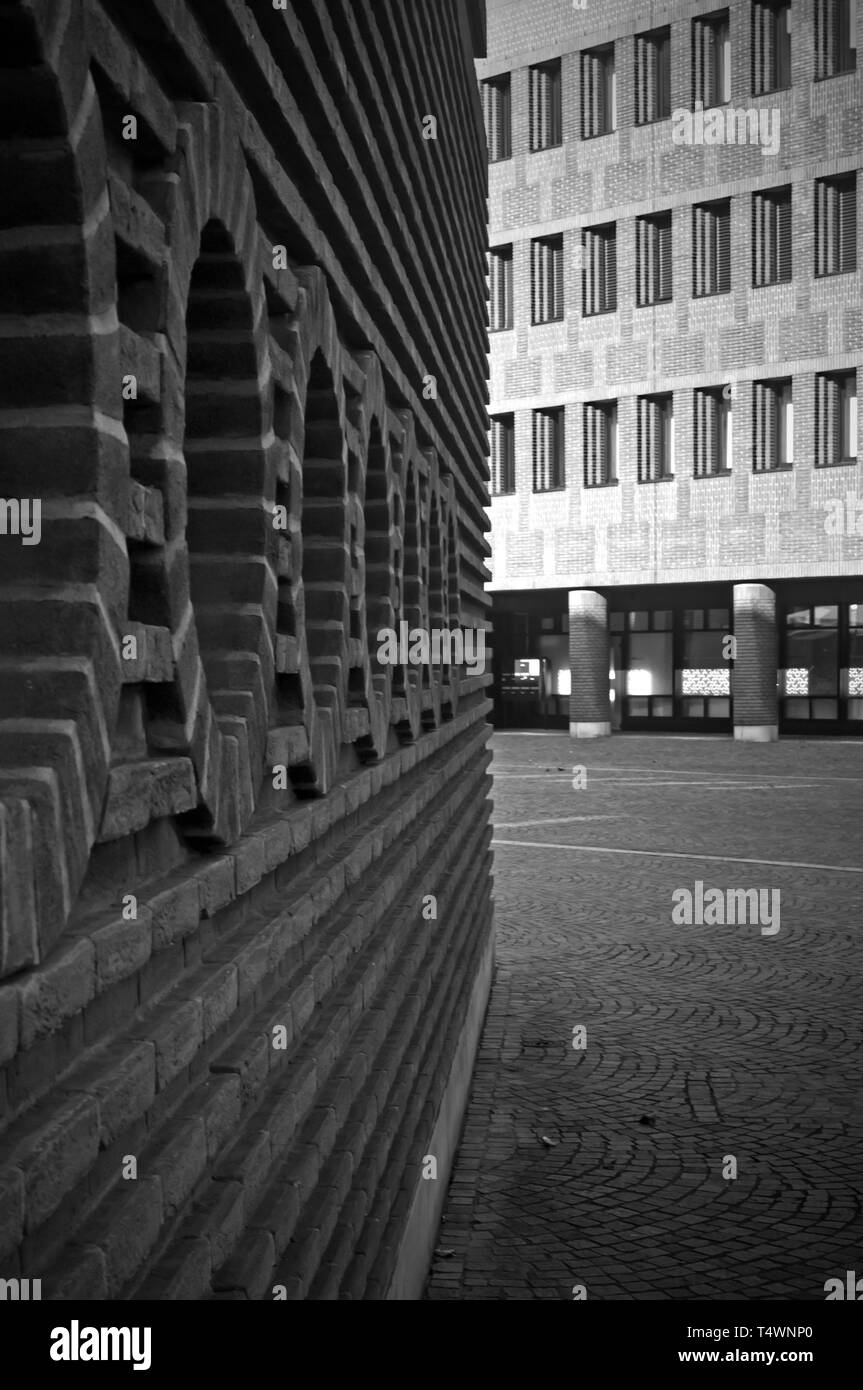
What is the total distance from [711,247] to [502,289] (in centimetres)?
510

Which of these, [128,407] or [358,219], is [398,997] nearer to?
[358,219]

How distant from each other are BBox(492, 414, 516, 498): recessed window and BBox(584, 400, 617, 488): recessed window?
194 centimetres

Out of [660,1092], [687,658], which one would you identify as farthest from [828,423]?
[660,1092]

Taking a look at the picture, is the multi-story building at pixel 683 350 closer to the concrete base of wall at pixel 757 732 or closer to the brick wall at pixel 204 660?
the concrete base of wall at pixel 757 732

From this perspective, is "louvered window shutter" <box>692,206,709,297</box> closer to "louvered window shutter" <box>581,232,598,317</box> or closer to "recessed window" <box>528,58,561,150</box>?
"louvered window shutter" <box>581,232,598,317</box>

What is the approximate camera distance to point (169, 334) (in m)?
1.92

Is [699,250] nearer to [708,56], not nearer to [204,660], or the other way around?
[708,56]

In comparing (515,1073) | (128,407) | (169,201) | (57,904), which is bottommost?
(515,1073)

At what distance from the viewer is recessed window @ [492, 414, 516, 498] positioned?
33875 millimetres

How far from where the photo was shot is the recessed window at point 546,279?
33.1 m

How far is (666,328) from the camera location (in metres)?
31.5

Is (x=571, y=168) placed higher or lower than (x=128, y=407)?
higher

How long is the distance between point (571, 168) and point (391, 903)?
3110cm
